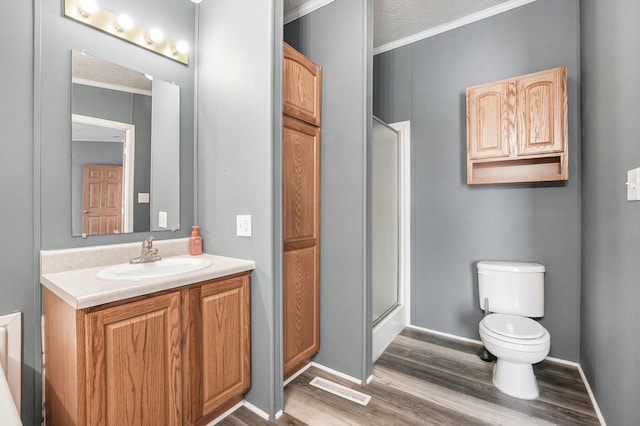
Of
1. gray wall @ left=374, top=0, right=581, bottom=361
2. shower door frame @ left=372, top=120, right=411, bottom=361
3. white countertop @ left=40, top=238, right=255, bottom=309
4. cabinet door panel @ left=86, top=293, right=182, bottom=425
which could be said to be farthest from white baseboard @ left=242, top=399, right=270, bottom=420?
gray wall @ left=374, top=0, right=581, bottom=361

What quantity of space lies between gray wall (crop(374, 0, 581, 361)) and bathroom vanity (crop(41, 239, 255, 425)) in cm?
181

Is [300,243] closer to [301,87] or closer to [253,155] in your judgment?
[253,155]

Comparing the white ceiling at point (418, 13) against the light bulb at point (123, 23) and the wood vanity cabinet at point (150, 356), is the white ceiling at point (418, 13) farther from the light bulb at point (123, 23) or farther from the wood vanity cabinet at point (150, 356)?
the wood vanity cabinet at point (150, 356)

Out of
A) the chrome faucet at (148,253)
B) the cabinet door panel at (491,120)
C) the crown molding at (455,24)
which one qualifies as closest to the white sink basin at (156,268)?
the chrome faucet at (148,253)

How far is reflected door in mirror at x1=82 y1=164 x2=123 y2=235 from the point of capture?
4.91 feet

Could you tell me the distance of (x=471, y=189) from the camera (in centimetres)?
251

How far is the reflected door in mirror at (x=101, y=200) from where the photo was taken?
1.50m

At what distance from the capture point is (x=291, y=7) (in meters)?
2.27

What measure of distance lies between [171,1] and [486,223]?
2.76m

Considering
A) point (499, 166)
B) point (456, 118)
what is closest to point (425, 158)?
point (456, 118)

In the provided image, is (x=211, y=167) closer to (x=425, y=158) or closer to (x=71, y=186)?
(x=71, y=186)

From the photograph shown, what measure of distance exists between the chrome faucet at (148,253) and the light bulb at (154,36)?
3.75ft

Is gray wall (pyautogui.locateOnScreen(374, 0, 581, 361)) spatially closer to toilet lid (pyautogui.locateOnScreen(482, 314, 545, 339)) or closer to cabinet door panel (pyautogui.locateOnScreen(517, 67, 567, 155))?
cabinet door panel (pyautogui.locateOnScreen(517, 67, 567, 155))

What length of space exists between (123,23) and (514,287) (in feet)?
9.74
